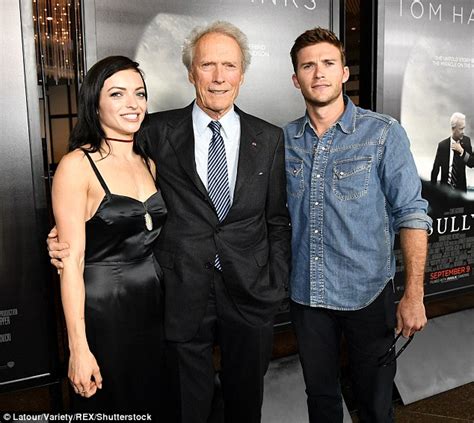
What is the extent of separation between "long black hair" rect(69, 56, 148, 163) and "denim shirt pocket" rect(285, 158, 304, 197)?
0.69m

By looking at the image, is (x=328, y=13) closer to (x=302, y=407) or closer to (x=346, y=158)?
(x=346, y=158)

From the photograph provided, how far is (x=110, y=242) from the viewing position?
178 centimetres

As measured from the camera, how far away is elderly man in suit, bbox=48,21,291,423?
74.9 inches

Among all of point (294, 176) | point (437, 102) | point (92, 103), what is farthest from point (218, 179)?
point (437, 102)

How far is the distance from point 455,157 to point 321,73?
1707 millimetres

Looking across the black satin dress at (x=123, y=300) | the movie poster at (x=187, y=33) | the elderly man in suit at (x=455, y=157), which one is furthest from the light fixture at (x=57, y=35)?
the elderly man in suit at (x=455, y=157)

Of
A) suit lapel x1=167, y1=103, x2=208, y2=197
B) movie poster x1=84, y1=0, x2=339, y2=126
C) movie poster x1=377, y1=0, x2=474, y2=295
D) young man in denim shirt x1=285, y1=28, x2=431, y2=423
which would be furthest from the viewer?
movie poster x1=377, y1=0, x2=474, y2=295

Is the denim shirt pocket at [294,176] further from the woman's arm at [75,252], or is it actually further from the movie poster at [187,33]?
the woman's arm at [75,252]

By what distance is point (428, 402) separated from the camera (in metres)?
3.11

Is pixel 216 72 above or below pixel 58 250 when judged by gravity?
above

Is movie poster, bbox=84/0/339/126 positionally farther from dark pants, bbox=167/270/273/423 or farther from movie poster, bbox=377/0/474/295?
dark pants, bbox=167/270/273/423

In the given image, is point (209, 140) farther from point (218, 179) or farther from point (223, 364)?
point (223, 364)

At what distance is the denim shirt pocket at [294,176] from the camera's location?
2105mm

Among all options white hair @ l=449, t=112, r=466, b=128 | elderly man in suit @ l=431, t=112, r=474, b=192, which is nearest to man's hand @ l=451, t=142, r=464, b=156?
elderly man in suit @ l=431, t=112, r=474, b=192
